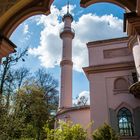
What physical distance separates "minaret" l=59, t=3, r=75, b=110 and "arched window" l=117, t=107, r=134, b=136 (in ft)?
27.4

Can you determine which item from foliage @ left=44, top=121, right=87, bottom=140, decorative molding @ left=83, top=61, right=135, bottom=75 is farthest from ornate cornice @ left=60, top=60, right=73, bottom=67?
foliage @ left=44, top=121, right=87, bottom=140

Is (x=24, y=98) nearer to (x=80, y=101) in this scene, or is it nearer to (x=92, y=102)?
(x=92, y=102)

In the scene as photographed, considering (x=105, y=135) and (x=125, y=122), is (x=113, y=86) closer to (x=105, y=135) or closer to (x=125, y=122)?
(x=125, y=122)

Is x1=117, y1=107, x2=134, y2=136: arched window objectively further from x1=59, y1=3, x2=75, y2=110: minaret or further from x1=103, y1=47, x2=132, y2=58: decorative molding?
x1=59, y1=3, x2=75, y2=110: minaret

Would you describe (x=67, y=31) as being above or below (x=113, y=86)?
above

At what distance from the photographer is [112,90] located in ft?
59.6

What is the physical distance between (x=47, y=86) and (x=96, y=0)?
25.0m

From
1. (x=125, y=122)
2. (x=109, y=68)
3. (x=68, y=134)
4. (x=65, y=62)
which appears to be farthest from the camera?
(x=65, y=62)

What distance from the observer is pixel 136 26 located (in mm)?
3529

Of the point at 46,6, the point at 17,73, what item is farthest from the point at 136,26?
the point at 17,73

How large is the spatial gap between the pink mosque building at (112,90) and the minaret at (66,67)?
3729mm

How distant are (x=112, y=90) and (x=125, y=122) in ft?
9.02

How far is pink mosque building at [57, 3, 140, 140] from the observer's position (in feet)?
55.6

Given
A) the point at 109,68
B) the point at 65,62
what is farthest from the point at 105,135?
the point at 65,62
